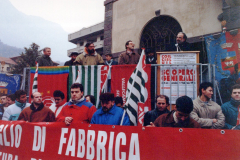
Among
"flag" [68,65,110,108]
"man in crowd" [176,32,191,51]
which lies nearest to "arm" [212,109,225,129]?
"man in crowd" [176,32,191,51]

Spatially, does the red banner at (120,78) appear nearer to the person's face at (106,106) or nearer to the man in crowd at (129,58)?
the man in crowd at (129,58)

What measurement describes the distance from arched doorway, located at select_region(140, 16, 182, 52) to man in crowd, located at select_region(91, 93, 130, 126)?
5425 millimetres

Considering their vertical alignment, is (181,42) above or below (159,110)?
above

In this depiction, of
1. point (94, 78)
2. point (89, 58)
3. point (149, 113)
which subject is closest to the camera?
point (149, 113)

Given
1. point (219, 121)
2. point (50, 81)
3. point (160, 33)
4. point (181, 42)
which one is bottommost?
point (219, 121)

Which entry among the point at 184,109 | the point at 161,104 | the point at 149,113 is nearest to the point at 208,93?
the point at 161,104

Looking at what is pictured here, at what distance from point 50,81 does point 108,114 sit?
3077 mm

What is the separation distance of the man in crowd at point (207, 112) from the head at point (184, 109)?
0.86 meters

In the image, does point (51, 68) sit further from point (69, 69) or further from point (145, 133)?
point (145, 133)

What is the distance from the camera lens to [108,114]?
3.77m

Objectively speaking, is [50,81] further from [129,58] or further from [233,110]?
[233,110]

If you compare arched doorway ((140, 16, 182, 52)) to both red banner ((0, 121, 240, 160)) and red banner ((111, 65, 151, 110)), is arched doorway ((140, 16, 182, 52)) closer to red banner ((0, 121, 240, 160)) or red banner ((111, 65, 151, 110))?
red banner ((111, 65, 151, 110))

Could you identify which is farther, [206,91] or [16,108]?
[16,108]

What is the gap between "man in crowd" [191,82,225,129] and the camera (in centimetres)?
375
